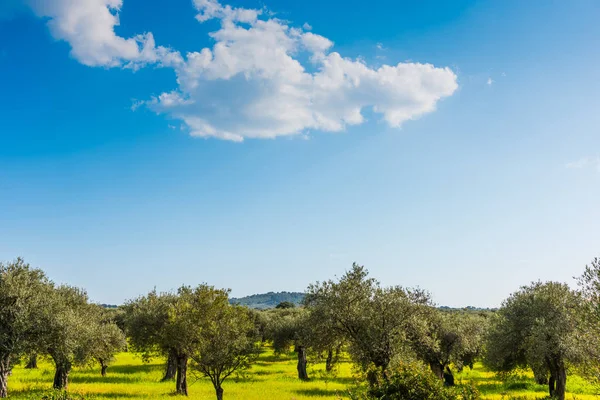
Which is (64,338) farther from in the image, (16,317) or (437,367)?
(437,367)

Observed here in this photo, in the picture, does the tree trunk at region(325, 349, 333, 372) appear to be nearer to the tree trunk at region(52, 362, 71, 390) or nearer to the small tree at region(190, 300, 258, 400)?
the small tree at region(190, 300, 258, 400)

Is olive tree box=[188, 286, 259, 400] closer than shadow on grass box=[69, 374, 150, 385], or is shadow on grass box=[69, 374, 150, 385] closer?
Result: olive tree box=[188, 286, 259, 400]

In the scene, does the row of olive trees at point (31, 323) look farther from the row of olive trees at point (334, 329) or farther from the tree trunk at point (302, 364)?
the tree trunk at point (302, 364)

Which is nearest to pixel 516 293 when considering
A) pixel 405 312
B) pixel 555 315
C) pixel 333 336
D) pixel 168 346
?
pixel 555 315

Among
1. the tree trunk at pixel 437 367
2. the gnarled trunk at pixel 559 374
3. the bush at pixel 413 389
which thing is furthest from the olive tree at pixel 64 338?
the gnarled trunk at pixel 559 374

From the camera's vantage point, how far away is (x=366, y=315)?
101 ft

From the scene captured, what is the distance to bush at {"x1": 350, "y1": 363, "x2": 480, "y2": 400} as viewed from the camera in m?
12.8

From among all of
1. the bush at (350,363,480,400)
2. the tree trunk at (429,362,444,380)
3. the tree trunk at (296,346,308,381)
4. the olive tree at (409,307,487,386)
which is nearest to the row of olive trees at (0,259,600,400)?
the olive tree at (409,307,487,386)

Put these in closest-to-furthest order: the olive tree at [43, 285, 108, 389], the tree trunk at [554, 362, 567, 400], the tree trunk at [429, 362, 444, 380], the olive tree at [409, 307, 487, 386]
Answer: the tree trunk at [554, 362, 567, 400] → the olive tree at [43, 285, 108, 389] → the olive tree at [409, 307, 487, 386] → the tree trunk at [429, 362, 444, 380]

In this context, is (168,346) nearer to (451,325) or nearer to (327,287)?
(327,287)

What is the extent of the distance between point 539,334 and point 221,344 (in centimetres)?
2599

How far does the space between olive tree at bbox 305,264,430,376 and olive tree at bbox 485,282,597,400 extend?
11.0m

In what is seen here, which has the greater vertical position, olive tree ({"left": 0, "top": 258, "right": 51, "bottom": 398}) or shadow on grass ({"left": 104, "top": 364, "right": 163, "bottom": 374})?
olive tree ({"left": 0, "top": 258, "right": 51, "bottom": 398})

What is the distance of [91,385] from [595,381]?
46610 millimetres
